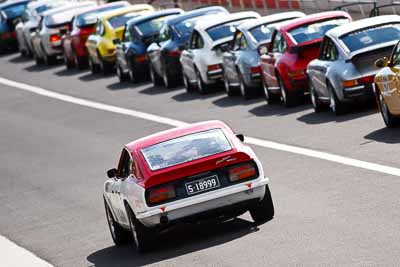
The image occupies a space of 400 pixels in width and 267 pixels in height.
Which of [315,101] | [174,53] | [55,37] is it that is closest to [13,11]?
[55,37]

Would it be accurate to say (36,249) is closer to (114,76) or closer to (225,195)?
(225,195)

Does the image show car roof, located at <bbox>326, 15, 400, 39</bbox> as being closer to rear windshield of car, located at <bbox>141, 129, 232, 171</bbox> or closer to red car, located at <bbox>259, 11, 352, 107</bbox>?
red car, located at <bbox>259, 11, 352, 107</bbox>

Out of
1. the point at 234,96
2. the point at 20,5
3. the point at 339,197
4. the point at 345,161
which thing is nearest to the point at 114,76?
the point at 234,96

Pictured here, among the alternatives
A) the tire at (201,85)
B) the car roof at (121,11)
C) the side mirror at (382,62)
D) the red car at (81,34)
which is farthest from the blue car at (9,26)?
the side mirror at (382,62)

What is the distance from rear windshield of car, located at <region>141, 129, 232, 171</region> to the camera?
591 inches

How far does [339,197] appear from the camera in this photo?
16.4 meters

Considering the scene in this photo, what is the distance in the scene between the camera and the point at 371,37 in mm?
24062

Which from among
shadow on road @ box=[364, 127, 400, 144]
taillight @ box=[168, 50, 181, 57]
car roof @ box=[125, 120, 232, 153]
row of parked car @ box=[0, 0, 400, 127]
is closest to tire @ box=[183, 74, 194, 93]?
row of parked car @ box=[0, 0, 400, 127]

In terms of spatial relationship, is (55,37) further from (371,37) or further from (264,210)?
(264,210)

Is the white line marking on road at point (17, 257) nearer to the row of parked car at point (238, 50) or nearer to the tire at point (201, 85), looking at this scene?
the row of parked car at point (238, 50)

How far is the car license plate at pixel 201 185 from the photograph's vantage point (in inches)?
581

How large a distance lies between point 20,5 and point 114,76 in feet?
48.0

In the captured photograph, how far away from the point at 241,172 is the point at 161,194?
2.68ft

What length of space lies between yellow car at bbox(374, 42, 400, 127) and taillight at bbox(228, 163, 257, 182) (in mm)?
5758
